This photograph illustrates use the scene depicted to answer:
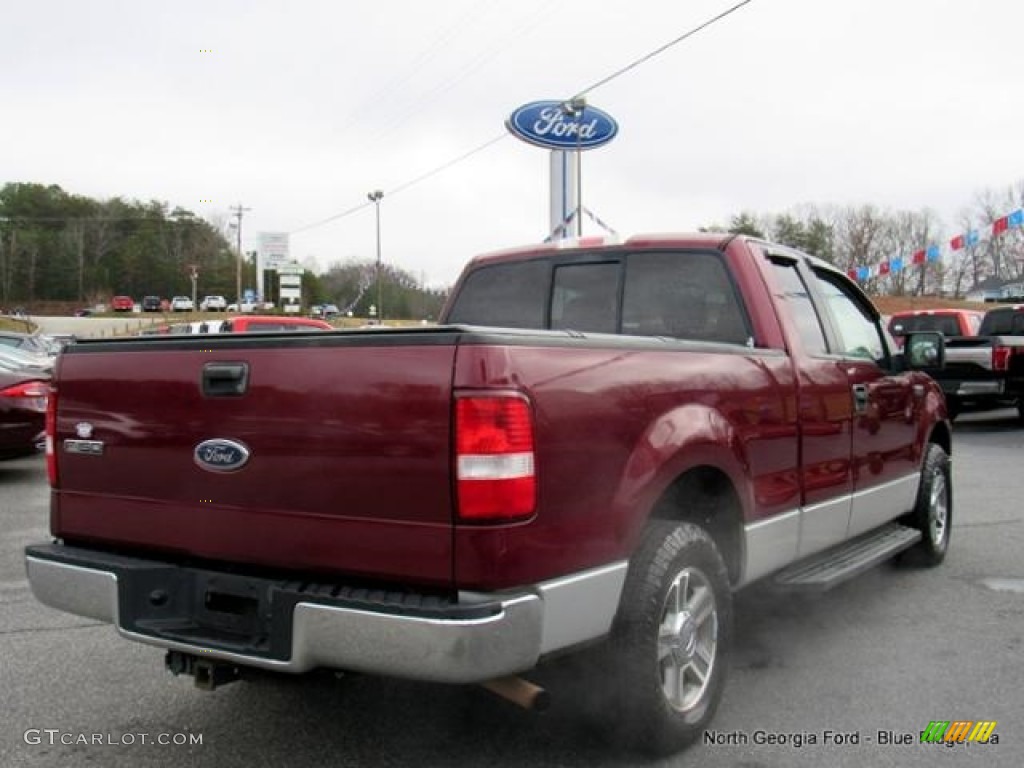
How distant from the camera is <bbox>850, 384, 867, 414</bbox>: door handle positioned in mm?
4456

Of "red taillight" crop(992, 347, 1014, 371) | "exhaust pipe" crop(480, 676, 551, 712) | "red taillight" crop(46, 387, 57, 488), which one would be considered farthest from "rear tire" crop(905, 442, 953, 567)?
"red taillight" crop(992, 347, 1014, 371)

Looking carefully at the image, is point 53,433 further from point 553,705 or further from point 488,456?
point 553,705

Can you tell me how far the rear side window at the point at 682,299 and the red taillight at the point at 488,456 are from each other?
1864mm

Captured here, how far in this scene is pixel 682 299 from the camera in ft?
13.9

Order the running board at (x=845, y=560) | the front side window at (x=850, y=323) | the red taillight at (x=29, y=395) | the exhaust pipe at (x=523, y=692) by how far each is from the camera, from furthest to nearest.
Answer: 1. the red taillight at (x=29, y=395)
2. the front side window at (x=850, y=323)
3. the running board at (x=845, y=560)
4. the exhaust pipe at (x=523, y=692)

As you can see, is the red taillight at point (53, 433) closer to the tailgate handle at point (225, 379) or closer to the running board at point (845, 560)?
the tailgate handle at point (225, 379)

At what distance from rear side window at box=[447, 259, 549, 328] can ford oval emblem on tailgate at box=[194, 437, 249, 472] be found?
2057 mm

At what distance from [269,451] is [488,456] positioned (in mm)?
738

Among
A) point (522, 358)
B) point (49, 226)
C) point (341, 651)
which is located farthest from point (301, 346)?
point (49, 226)

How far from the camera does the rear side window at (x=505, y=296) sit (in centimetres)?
462

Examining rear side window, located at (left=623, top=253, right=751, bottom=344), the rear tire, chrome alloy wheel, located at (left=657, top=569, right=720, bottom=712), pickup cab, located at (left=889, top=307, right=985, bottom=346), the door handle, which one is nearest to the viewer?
chrome alloy wheel, located at (left=657, top=569, right=720, bottom=712)

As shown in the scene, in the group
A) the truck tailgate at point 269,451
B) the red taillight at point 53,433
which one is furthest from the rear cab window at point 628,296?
the red taillight at point 53,433

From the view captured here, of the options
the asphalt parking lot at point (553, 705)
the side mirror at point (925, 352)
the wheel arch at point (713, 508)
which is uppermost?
the side mirror at point (925, 352)

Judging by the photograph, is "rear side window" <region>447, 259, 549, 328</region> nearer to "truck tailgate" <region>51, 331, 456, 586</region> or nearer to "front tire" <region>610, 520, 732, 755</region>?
"front tire" <region>610, 520, 732, 755</region>
